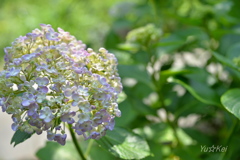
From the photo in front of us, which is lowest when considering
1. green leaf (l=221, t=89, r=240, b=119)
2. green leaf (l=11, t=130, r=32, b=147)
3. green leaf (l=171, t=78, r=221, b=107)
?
green leaf (l=221, t=89, r=240, b=119)

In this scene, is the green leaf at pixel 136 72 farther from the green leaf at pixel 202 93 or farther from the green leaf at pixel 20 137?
the green leaf at pixel 20 137

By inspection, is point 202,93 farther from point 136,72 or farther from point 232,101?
point 136,72

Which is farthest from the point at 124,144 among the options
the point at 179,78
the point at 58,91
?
the point at 179,78

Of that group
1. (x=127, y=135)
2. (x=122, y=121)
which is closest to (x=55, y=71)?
(x=127, y=135)

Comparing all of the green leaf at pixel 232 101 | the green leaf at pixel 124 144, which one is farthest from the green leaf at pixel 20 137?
the green leaf at pixel 232 101

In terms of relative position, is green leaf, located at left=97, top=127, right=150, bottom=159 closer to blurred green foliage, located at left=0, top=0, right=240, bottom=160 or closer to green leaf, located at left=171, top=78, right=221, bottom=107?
blurred green foliage, located at left=0, top=0, right=240, bottom=160

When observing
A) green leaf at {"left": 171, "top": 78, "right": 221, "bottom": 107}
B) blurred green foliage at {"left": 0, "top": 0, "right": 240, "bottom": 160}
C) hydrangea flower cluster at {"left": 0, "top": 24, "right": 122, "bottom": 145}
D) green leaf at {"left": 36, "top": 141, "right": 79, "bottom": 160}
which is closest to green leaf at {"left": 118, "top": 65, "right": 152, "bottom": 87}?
blurred green foliage at {"left": 0, "top": 0, "right": 240, "bottom": 160}
